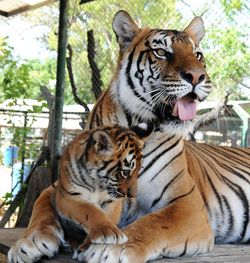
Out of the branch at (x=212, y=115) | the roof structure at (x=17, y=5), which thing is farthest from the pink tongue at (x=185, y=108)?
the roof structure at (x=17, y=5)

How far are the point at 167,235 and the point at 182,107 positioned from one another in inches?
17.6

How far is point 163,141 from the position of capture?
223cm

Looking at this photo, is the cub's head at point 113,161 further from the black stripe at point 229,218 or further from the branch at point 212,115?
the branch at point 212,115

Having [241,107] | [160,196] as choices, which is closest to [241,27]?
[241,107]

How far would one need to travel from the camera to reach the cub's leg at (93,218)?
5.75ft

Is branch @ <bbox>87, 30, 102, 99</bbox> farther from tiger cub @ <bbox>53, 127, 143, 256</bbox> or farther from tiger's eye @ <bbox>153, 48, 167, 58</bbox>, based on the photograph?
tiger cub @ <bbox>53, 127, 143, 256</bbox>

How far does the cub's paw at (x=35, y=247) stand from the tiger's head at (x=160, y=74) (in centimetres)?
55

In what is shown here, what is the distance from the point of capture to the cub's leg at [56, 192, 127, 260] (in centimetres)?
175

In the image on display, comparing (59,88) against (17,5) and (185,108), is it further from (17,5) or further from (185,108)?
(185,108)

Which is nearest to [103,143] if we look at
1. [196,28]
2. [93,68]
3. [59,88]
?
[196,28]

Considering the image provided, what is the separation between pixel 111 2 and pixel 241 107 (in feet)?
7.58

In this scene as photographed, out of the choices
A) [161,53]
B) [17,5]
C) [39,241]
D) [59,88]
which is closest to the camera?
[39,241]

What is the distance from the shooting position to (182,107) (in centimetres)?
203

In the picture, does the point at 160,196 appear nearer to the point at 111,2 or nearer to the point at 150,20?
the point at 150,20
